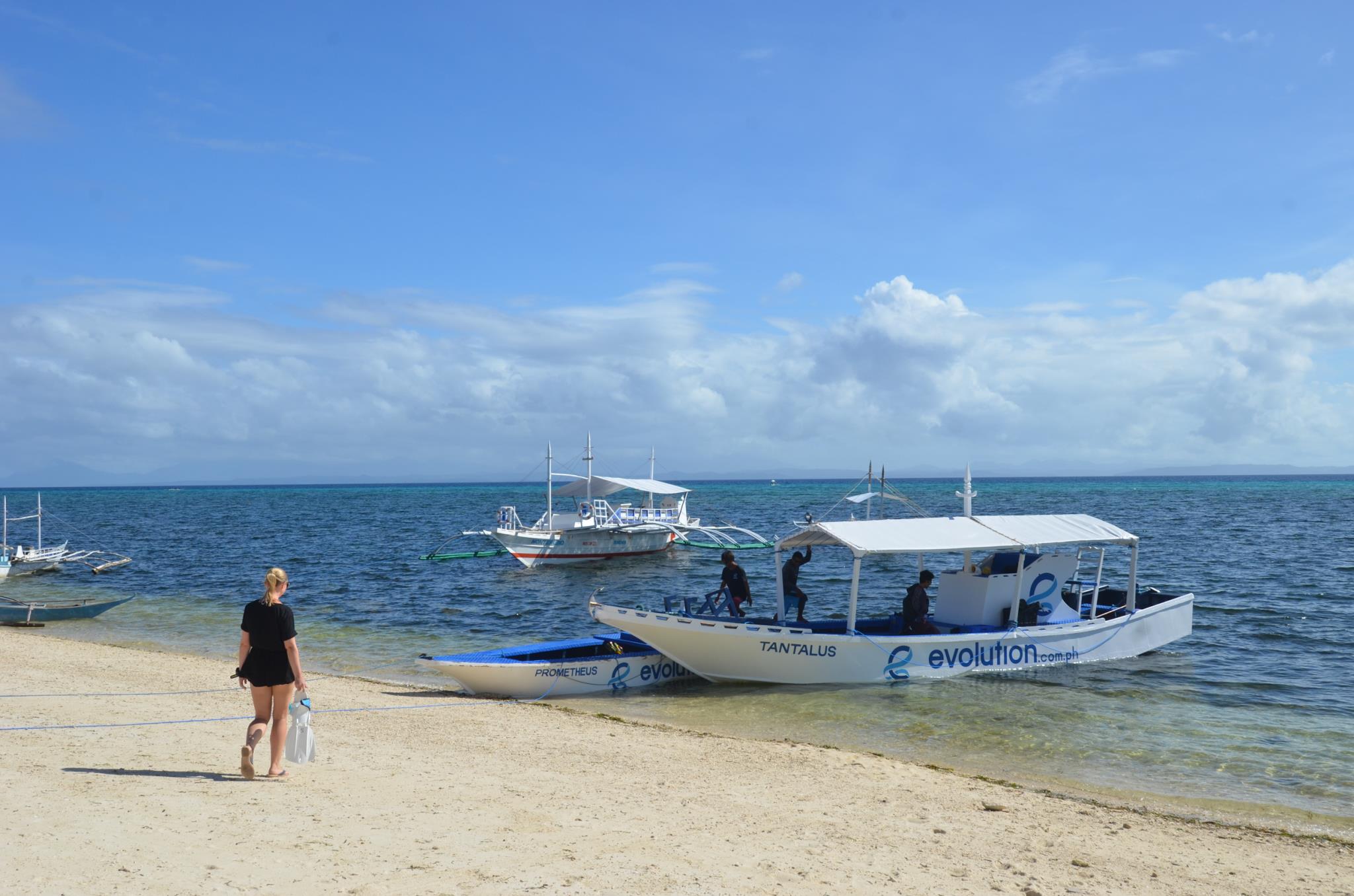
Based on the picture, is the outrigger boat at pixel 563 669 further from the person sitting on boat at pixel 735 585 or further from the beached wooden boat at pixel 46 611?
the beached wooden boat at pixel 46 611

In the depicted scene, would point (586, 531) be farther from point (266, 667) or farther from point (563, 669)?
point (266, 667)

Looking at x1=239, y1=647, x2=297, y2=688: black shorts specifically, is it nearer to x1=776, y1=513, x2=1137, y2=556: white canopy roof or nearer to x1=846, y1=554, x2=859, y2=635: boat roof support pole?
x1=776, y1=513, x2=1137, y2=556: white canopy roof

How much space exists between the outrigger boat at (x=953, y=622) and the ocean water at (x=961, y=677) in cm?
38

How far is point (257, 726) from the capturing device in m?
8.88

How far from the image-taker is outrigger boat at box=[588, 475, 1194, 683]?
1608cm

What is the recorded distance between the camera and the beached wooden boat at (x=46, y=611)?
24375mm

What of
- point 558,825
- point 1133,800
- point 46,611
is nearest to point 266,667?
point 558,825

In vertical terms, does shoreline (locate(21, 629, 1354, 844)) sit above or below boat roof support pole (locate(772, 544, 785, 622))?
below

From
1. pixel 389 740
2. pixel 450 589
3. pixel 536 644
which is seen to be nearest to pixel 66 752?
pixel 389 740

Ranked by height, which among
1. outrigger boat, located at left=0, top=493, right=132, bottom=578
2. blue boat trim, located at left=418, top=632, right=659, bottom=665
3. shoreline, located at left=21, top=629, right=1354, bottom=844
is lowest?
outrigger boat, located at left=0, top=493, right=132, bottom=578

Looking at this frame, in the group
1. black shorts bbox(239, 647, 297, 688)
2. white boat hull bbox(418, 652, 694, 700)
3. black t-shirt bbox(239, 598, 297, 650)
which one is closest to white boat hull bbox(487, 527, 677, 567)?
white boat hull bbox(418, 652, 694, 700)

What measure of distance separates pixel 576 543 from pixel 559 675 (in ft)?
82.3

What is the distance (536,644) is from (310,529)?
57.5 metres

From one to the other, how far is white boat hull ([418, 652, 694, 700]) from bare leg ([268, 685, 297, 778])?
629cm
